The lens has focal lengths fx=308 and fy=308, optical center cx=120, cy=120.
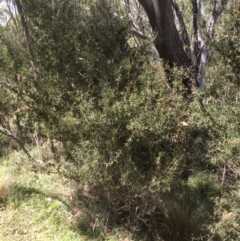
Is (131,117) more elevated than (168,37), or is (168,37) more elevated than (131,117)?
(168,37)

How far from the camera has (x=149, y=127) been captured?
120 inches

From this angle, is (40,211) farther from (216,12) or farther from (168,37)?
(216,12)

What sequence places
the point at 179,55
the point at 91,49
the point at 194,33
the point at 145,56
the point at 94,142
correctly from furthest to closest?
the point at 194,33 < the point at 179,55 < the point at 145,56 < the point at 91,49 < the point at 94,142

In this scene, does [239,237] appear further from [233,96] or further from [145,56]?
[145,56]

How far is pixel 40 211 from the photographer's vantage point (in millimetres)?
4246

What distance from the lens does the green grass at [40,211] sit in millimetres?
3803

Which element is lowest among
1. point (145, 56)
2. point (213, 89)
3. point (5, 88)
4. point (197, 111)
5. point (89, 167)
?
point (89, 167)

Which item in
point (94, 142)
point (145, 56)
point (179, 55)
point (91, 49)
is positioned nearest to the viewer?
point (94, 142)

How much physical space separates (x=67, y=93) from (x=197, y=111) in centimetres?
147

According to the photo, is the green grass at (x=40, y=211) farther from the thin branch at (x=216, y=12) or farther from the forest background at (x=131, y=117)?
the thin branch at (x=216, y=12)

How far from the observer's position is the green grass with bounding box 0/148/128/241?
3.80m

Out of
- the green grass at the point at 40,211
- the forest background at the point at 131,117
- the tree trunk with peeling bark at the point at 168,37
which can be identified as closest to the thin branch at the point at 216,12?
the tree trunk with peeling bark at the point at 168,37

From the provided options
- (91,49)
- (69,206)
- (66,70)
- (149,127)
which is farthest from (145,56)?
(69,206)

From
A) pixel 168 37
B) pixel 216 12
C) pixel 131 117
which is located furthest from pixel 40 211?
pixel 216 12
